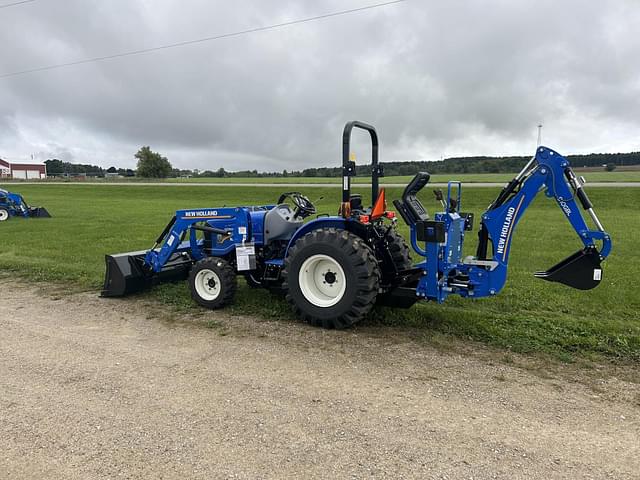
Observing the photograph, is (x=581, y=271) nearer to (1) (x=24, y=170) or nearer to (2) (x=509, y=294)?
(2) (x=509, y=294)

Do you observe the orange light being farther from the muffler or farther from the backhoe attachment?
the muffler

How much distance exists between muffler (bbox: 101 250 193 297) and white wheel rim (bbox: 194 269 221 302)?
112 centimetres

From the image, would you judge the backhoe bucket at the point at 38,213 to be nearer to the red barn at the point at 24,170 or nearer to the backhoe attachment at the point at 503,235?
the backhoe attachment at the point at 503,235

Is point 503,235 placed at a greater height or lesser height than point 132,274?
greater

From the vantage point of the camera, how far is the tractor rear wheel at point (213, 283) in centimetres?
639

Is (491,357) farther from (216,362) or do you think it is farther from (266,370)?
(216,362)

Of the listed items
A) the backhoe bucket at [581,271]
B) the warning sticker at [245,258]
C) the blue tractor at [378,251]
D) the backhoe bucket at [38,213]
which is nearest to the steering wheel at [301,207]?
the blue tractor at [378,251]

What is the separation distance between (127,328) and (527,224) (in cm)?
1378

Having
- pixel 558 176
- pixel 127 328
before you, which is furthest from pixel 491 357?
pixel 127 328

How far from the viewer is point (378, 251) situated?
233 inches

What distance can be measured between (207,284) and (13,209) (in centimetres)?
1770

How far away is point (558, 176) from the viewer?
5.02 m

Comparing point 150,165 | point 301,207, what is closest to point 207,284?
point 301,207

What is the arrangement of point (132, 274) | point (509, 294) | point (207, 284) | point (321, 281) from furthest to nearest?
point (132, 274) → point (509, 294) → point (207, 284) → point (321, 281)
